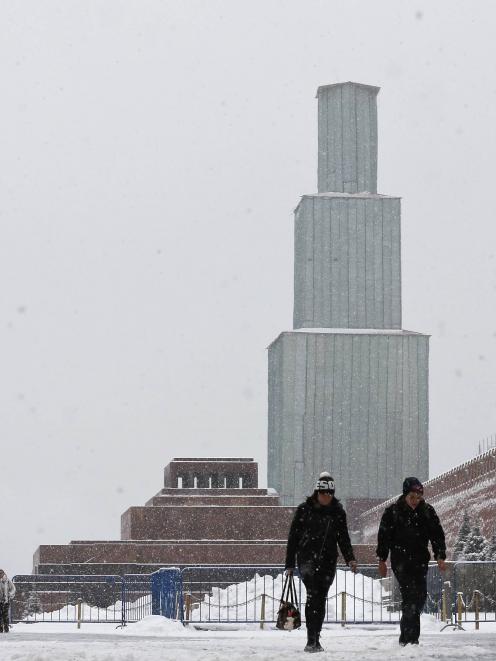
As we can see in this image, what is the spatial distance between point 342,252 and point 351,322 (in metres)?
7.58

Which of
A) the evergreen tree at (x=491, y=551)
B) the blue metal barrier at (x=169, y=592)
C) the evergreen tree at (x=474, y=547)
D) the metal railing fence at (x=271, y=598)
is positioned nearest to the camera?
the metal railing fence at (x=271, y=598)

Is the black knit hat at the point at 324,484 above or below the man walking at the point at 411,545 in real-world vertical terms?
above

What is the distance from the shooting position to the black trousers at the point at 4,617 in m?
23.4

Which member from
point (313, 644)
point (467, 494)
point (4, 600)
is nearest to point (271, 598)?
point (4, 600)

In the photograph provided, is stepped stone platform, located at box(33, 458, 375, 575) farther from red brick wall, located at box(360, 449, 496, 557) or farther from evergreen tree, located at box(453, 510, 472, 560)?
evergreen tree, located at box(453, 510, 472, 560)

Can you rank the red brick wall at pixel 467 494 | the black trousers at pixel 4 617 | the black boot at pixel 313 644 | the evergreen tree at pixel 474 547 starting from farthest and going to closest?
1. the red brick wall at pixel 467 494
2. the evergreen tree at pixel 474 547
3. the black trousers at pixel 4 617
4. the black boot at pixel 313 644

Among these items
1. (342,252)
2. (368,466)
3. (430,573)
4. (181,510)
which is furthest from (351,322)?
(430,573)

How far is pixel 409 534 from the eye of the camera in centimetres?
1220

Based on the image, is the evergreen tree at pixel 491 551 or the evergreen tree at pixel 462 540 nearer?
the evergreen tree at pixel 491 551

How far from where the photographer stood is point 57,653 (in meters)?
10.6

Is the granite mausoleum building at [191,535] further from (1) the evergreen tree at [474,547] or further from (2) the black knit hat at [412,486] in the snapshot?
(2) the black knit hat at [412,486]

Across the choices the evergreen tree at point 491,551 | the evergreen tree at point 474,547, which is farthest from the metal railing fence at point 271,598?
the evergreen tree at point 474,547

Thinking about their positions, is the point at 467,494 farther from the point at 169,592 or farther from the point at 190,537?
the point at 169,592

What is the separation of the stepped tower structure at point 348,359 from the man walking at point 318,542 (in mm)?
117655
